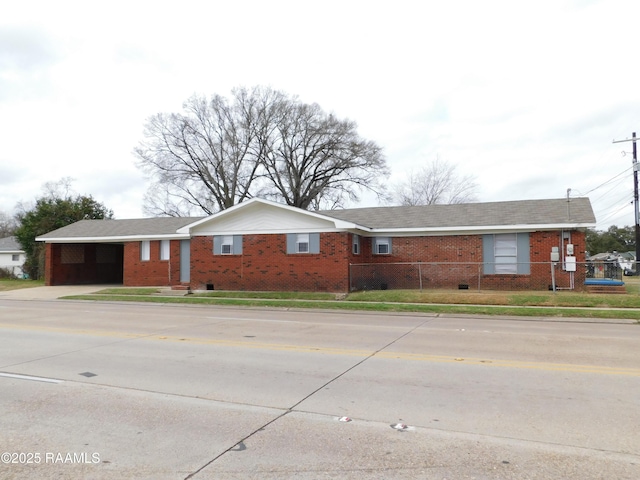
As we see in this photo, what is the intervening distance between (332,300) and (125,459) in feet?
51.2

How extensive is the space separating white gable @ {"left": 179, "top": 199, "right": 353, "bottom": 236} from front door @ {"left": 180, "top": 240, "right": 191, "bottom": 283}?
240 centimetres

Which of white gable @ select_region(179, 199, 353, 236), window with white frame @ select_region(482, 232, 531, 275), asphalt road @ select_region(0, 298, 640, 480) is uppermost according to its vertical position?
white gable @ select_region(179, 199, 353, 236)

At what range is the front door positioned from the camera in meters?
26.7

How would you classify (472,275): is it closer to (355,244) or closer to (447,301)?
(447,301)

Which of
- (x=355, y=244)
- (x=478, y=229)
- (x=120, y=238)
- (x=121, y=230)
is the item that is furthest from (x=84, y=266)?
(x=478, y=229)

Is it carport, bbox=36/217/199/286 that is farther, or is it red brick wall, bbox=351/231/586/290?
carport, bbox=36/217/199/286

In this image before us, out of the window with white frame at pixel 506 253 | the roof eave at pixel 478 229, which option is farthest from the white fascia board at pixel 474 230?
the window with white frame at pixel 506 253

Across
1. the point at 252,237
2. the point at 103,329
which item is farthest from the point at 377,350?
the point at 252,237

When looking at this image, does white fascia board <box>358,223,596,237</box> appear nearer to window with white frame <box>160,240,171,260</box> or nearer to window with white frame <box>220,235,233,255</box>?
window with white frame <box>220,235,233,255</box>

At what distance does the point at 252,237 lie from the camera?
76.8ft

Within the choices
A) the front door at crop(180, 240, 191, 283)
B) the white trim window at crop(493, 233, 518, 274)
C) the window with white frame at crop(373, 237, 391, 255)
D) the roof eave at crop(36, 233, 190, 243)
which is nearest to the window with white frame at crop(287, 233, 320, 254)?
the window with white frame at crop(373, 237, 391, 255)

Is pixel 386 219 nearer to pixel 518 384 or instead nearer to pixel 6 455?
pixel 518 384

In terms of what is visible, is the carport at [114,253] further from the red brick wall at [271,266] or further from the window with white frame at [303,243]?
the window with white frame at [303,243]

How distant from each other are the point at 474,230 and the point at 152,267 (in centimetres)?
1785
